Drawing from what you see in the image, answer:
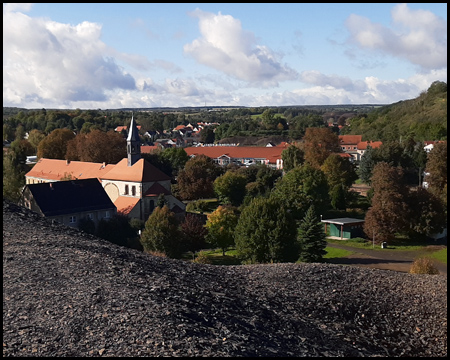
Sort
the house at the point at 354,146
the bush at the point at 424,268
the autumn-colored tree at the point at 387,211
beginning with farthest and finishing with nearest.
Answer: the house at the point at 354,146 < the autumn-colored tree at the point at 387,211 < the bush at the point at 424,268

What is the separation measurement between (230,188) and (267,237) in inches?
761

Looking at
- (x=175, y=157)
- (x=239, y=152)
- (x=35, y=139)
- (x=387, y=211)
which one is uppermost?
(x=35, y=139)

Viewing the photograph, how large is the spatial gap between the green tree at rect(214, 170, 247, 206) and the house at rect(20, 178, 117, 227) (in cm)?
1055

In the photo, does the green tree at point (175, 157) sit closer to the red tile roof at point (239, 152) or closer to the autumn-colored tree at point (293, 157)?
the autumn-colored tree at point (293, 157)

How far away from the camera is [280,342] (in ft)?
34.4

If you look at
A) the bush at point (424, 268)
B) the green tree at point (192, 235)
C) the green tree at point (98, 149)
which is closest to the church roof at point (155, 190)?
the green tree at point (192, 235)

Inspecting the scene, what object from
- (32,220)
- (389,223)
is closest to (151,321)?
(32,220)

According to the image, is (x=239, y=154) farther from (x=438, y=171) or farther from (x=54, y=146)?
(x=438, y=171)

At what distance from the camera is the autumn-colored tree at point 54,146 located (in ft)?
194

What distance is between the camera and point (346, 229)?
3378 centimetres

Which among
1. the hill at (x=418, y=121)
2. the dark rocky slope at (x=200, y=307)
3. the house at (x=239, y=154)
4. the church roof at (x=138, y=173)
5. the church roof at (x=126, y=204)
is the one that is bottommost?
the dark rocky slope at (x=200, y=307)

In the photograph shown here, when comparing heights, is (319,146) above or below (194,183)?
above

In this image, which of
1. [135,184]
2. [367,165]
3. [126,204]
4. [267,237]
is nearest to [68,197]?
[126,204]

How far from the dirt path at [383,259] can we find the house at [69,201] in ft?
52.4
